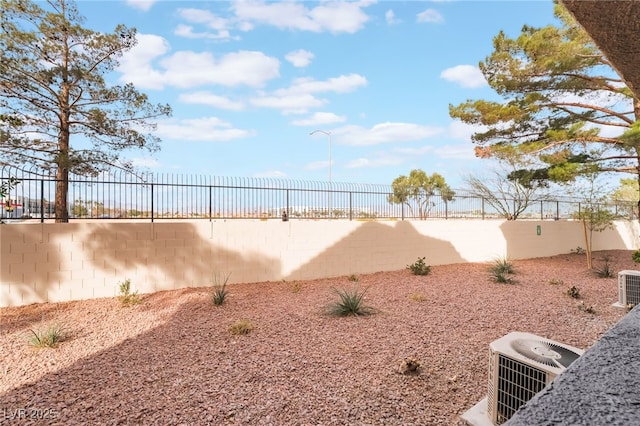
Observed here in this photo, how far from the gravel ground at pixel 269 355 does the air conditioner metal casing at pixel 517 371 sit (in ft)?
1.18

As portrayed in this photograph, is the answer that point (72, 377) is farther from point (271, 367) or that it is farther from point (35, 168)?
point (35, 168)

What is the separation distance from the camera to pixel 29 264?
5.11 meters

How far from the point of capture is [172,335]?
12.6 ft

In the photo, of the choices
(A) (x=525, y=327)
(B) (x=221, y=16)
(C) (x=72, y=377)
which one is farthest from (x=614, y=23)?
(B) (x=221, y=16)

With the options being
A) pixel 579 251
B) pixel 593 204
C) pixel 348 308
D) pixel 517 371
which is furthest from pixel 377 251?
pixel 579 251

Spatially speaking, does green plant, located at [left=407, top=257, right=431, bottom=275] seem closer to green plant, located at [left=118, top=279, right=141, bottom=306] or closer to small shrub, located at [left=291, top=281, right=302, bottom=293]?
small shrub, located at [left=291, top=281, right=302, bottom=293]

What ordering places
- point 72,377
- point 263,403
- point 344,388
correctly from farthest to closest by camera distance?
point 72,377, point 344,388, point 263,403

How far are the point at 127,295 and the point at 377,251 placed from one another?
558 cm

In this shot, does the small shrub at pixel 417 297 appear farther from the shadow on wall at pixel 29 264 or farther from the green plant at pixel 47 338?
the shadow on wall at pixel 29 264

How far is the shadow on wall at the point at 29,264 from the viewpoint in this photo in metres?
4.98

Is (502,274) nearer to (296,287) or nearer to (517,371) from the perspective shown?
(296,287)

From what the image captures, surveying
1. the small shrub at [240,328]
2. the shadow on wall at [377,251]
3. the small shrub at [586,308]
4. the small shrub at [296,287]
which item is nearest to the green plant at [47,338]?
the small shrub at [240,328]

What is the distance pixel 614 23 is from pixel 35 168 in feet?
26.2

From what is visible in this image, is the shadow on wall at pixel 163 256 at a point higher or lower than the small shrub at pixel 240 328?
higher
